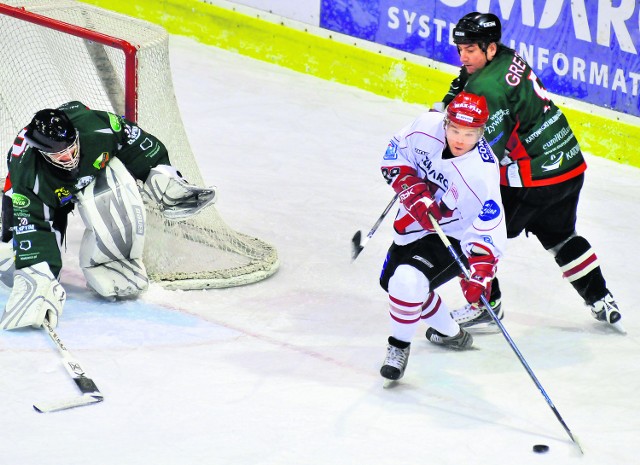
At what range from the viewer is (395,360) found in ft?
12.0

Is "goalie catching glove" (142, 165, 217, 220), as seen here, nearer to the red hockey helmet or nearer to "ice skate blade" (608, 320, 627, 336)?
the red hockey helmet

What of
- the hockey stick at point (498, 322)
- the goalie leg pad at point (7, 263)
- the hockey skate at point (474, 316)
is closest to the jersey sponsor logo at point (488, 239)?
the hockey stick at point (498, 322)

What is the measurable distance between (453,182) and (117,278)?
1270mm

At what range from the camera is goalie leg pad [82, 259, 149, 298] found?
4152 mm

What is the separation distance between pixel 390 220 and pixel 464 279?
1532 mm

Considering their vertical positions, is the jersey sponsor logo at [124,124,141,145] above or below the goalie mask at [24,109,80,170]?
below

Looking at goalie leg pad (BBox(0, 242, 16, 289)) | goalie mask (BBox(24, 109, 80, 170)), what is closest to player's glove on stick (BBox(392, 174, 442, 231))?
goalie mask (BBox(24, 109, 80, 170))

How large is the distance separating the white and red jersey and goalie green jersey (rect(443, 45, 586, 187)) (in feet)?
0.87

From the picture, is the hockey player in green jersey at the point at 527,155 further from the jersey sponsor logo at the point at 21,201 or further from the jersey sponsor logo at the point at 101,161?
the jersey sponsor logo at the point at 21,201

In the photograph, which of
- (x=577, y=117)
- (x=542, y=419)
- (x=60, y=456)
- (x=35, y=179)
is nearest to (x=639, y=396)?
(x=542, y=419)

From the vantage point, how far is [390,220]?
5.18m

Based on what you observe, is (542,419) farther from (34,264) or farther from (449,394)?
(34,264)

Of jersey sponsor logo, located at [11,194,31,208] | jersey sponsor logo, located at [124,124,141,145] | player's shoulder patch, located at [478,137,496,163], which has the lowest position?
jersey sponsor logo, located at [11,194,31,208]

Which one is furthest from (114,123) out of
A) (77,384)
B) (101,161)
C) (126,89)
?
(77,384)
